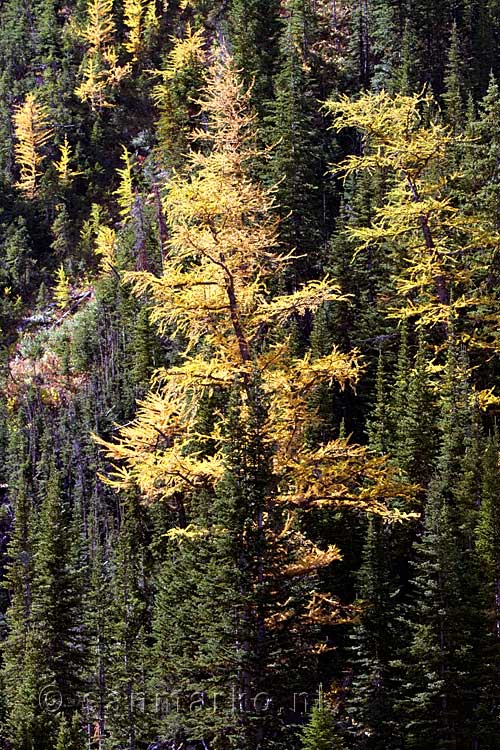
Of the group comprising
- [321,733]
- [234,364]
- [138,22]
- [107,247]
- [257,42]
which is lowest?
[321,733]

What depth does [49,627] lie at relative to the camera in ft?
111

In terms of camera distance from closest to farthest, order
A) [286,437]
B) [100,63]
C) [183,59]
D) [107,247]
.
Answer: [286,437]
[183,59]
[107,247]
[100,63]

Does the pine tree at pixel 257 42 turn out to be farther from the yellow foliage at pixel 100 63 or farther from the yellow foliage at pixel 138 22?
the yellow foliage at pixel 100 63

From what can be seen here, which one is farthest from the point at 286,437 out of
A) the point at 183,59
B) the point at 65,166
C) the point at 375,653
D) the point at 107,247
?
the point at 65,166

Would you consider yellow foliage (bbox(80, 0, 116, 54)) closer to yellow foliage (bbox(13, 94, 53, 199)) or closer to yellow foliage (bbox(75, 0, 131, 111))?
yellow foliage (bbox(75, 0, 131, 111))

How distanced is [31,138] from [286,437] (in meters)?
71.9

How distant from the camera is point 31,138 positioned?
87.4m

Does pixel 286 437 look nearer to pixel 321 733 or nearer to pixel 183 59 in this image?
pixel 321 733

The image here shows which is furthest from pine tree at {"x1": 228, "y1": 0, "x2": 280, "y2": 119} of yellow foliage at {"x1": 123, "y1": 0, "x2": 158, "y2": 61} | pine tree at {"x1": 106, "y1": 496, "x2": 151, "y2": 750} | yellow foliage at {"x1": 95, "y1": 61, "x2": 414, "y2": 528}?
yellow foliage at {"x1": 95, "y1": 61, "x2": 414, "y2": 528}

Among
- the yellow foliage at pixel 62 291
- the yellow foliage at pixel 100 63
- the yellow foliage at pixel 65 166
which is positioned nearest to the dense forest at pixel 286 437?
the yellow foliage at pixel 62 291

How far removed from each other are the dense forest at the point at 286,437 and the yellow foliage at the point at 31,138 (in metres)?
17.9

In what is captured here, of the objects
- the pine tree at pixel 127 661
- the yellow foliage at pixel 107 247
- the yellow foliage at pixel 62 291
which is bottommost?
the pine tree at pixel 127 661

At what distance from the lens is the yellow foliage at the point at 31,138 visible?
287ft

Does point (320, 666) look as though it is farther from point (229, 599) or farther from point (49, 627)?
point (49, 627)
